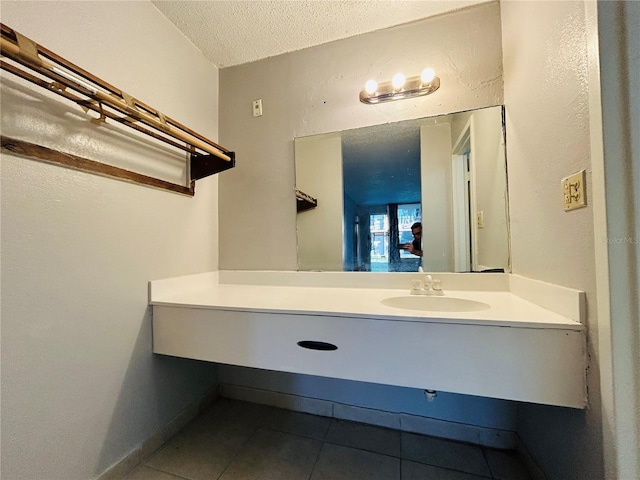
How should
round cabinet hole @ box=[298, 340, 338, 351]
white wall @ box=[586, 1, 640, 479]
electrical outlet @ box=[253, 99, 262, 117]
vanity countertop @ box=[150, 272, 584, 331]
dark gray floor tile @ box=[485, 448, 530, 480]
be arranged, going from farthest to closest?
electrical outlet @ box=[253, 99, 262, 117]
dark gray floor tile @ box=[485, 448, 530, 480]
round cabinet hole @ box=[298, 340, 338, 351]
vanity countertop @ box=[150, 272, 584, 331]
white wall @ box=[586, 1, 640, 479]

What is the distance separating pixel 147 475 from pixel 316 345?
0.98 m

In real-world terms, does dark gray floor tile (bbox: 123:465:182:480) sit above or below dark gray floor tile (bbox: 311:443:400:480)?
above

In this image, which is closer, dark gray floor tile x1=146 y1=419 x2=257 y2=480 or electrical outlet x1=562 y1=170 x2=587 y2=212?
electrical outlet x1=562 y1=170 x2=587 y2=212

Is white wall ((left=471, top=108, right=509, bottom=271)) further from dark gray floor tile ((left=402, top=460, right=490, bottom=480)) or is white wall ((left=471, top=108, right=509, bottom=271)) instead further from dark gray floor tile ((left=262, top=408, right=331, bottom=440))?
dark gray floor tile ((left=262, top=408, right=331, bottom=440))

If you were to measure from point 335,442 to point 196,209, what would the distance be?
1.50 m

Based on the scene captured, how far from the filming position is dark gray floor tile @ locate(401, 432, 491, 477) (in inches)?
44.8

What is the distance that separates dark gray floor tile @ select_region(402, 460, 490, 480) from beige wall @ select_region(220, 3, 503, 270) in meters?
1.15

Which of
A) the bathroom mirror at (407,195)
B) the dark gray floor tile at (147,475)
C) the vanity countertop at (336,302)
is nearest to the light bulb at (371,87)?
the bathroom mirror at (407,195)

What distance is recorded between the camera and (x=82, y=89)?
2.68ft

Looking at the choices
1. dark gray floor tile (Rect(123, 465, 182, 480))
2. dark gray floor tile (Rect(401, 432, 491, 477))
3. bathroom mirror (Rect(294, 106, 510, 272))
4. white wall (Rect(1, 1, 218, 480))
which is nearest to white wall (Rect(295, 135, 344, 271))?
bathroom mirror (Rect(294, 106, 510, 272))

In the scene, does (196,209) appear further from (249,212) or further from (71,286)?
(71,286)

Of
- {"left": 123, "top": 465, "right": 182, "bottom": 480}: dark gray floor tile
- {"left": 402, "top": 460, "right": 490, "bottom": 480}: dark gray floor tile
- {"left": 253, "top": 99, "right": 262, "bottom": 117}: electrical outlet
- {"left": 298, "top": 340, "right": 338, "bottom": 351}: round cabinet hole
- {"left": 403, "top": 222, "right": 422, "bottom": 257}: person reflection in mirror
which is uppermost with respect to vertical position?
{"left": 253, "top": 99, "right": 262, "bottom": 117}: electrical outlet

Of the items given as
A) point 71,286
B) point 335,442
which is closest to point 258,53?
point 71,286

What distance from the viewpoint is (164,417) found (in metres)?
1.29
